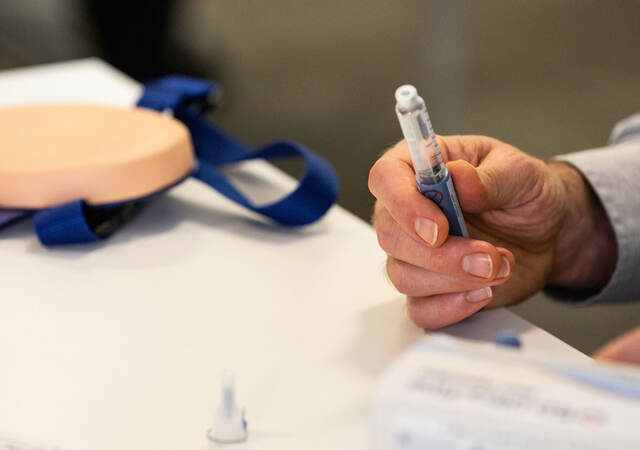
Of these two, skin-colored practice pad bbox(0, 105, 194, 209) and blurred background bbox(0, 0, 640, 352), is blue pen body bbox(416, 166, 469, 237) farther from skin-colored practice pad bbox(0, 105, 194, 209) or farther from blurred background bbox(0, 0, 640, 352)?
blurred background bbox(0, 0, 640, 352)

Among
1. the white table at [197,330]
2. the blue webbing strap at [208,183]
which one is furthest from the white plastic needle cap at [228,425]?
the blue webbing strap at [208,183]

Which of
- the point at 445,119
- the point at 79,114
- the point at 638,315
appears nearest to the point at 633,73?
the point at 445,119

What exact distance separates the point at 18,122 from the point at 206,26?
2450 mm

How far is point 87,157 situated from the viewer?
627 mm

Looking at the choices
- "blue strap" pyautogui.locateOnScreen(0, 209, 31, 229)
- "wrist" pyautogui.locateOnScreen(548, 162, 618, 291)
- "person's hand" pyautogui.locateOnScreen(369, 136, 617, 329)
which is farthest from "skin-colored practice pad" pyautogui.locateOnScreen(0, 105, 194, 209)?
"wrist" pyautogui.locateOnScreen(548, 162, 618, 291)

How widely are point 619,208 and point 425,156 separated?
26cm

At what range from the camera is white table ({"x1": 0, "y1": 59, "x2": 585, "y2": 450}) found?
0.41 m

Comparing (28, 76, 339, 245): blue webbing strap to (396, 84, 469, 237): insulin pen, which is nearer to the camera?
(396, 84, 469, 237): insulin pen

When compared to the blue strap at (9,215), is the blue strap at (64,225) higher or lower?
higher

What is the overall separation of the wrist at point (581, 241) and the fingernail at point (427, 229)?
193 millimetres

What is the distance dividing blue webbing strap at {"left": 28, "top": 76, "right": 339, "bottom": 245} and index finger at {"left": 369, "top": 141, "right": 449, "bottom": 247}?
144mm

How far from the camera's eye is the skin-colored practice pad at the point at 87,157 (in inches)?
24.1

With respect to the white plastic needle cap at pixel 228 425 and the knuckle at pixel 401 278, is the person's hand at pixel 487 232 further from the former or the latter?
the white plastic needle cap at pixel 228 425

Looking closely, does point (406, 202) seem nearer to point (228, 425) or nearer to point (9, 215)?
point (228, 425)
